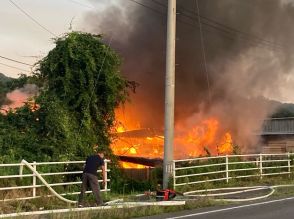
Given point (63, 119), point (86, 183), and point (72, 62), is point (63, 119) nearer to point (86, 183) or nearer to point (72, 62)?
point (72, 62)

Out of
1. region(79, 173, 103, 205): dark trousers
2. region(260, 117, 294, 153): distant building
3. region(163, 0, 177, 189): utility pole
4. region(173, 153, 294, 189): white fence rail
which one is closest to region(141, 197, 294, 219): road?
region(79, 173, 103, 205): dark trousers

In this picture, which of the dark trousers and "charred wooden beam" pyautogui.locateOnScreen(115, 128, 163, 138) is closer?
the dark trousers

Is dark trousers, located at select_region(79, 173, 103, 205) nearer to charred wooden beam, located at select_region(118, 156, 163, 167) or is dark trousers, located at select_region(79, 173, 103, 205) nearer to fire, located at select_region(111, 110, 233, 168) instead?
charred wooden beam, located at select_region(118, 156, 163, 167)

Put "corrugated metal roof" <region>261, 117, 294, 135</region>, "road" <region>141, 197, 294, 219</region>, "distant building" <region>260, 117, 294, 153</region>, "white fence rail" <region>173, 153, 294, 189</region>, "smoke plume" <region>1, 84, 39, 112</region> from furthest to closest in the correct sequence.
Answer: "corrugated metal roof" <region>261, 117, 294, 135</region>, "distant building" <region>260, 117, 294, 153</region>, "smoke plume" <region>1, 84, 39, 112</region>, "white fence rail" <region>173, 153, 294, 189</region>, "road" <region>141, 197, 294, 219</region>

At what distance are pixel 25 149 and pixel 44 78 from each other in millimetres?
3663

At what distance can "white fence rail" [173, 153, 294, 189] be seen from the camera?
1714cm

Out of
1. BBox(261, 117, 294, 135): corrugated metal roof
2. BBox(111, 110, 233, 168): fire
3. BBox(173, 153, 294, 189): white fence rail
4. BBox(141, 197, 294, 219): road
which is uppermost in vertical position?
BBox(261, 117, 294, 135): corrugated metal roof

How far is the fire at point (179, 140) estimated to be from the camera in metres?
27.1

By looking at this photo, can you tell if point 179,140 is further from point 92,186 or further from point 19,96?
point 92,186

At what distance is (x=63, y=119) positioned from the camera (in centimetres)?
1730

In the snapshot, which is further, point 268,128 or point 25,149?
point 268,128

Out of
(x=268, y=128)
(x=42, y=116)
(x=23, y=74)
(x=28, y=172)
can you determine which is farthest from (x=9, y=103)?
(x=268, y=128)

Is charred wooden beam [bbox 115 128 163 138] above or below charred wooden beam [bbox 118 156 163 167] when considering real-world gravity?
above

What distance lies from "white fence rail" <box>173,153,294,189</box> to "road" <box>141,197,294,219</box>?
157 inches
